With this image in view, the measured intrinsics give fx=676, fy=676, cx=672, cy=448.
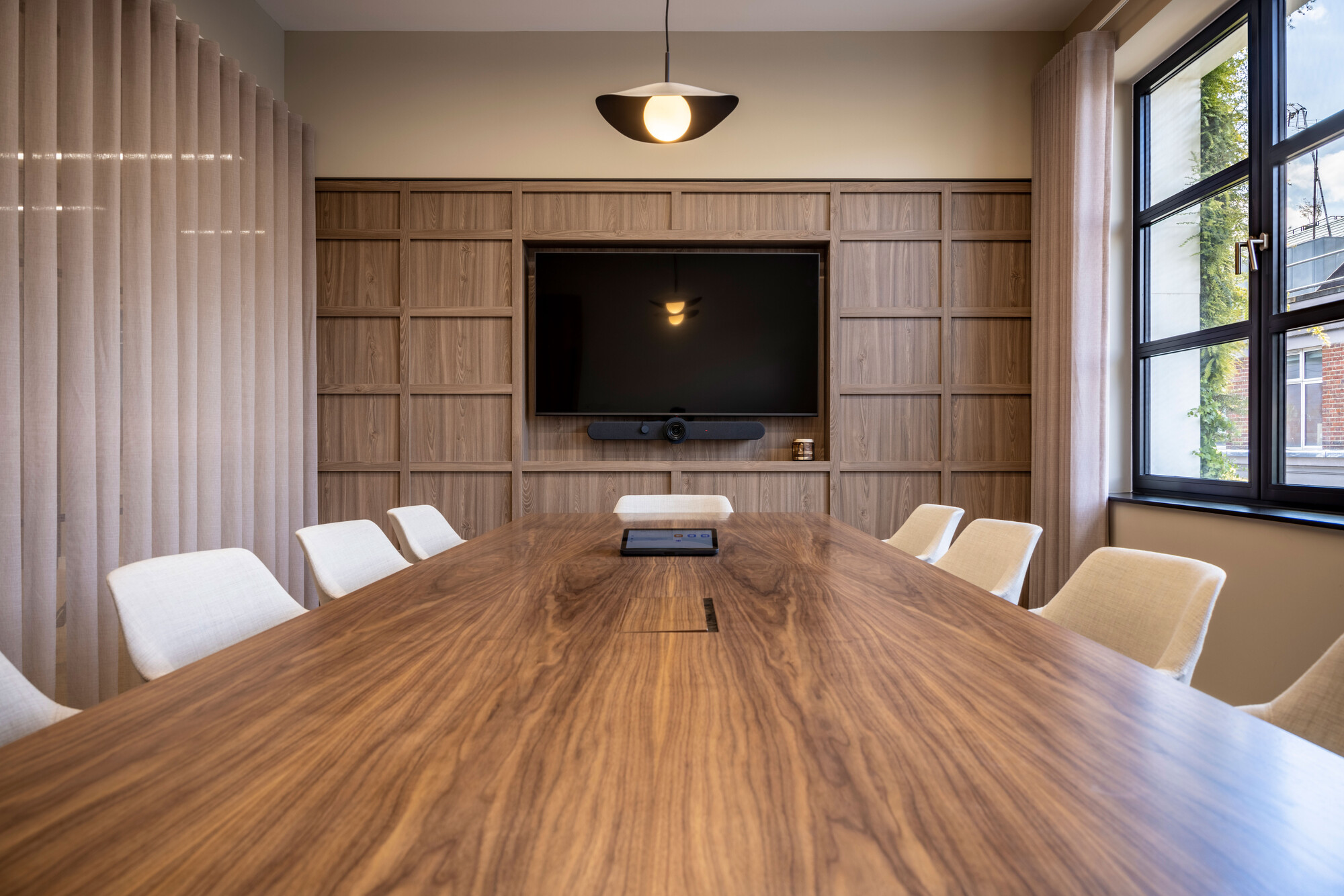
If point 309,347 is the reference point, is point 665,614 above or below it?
below

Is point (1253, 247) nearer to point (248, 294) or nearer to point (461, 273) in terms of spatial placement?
point (461, 273)

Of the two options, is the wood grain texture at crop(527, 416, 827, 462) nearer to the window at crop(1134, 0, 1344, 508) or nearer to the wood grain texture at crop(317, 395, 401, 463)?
the wood grain texture at crop(317, 395, 401, 463)

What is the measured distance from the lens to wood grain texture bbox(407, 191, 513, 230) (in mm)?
3873

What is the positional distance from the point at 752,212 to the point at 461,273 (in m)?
1.71

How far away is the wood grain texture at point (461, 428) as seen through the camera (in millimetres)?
3885

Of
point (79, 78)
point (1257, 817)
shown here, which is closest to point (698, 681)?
point (1257, 817)

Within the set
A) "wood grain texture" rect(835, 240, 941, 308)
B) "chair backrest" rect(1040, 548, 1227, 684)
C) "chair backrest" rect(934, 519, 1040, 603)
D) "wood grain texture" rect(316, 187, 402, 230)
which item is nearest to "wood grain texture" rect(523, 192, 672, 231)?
"wood grain texture" rect(316, 187, 402, 230)

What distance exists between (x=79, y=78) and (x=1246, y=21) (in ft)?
14.4

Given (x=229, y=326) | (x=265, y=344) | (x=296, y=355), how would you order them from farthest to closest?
(x=296, y=355)
(x=265, y=344)
(x=229, y=326)

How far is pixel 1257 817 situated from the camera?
1.54 ft

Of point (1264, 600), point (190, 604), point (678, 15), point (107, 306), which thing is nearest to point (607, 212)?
point (678, 15)

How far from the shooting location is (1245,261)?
2717 millimetres

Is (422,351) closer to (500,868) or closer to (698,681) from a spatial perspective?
(698,681)

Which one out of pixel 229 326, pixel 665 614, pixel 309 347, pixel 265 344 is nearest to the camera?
pixel 665 614
